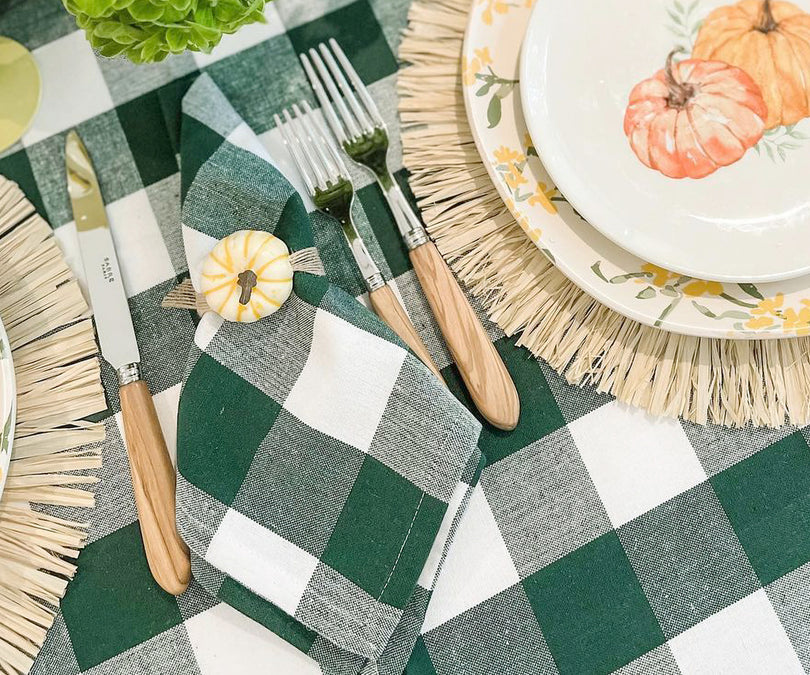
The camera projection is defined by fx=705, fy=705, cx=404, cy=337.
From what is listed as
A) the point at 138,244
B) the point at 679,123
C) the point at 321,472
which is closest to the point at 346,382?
the point at 321,472

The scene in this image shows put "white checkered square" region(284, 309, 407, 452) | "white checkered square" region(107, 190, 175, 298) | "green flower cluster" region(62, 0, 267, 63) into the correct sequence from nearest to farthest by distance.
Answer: "green flower cluster" region(62, 0, 267, 63), "white checkered square" region(284, 309, 407, 452), "white checkered square" region(107, 190, 175, 298)

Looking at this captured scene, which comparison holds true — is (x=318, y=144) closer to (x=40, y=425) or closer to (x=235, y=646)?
(x=40, y=425)

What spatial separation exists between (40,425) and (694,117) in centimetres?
70

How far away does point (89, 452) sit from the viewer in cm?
71

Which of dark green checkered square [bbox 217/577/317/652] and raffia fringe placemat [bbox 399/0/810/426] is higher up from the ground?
raffia fringe placemat [bbox 399/0/810/426]

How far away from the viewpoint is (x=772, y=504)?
676 mm

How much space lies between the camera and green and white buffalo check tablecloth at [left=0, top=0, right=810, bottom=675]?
66 centimetres

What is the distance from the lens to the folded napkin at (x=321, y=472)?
62cm

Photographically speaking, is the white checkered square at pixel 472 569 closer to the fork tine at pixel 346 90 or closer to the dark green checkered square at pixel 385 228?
the dark green checkered square at pixel 385 228

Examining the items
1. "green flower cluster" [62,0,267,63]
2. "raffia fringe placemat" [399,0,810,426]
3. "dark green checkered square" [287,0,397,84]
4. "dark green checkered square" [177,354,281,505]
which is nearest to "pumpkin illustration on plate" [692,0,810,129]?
"raffia fringe placemat" [399,0,810,426]

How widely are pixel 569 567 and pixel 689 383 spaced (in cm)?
21

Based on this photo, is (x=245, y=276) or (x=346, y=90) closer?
(x=245, y=276)

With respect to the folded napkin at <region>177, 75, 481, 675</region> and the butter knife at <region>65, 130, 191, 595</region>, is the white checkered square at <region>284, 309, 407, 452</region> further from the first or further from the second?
the butter knife at <region>65, 130, 191, 595</region>

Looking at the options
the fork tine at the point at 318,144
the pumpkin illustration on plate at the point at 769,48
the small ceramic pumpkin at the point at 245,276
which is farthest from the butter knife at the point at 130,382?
the pumpkin illustration on plate at the point at 769,48
